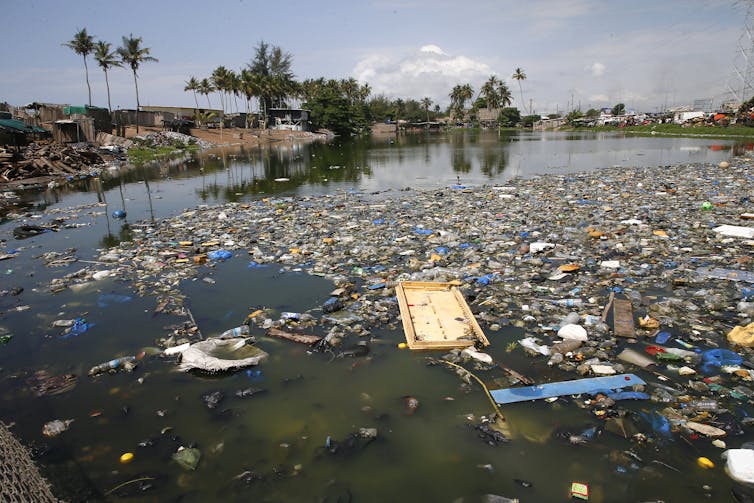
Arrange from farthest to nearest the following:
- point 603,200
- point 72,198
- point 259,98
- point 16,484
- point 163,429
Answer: point 259,98
point 72,198
point 603,200
point 163,429
point 16,484

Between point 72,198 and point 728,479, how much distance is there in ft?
53.3

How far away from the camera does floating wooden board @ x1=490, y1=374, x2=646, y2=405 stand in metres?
3.33

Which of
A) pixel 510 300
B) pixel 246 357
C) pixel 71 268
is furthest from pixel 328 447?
pixel 71 268

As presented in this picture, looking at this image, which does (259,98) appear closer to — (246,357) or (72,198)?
(72,198)

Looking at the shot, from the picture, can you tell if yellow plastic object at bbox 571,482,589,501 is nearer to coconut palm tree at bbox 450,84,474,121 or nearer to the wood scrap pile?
the wood scrap pile

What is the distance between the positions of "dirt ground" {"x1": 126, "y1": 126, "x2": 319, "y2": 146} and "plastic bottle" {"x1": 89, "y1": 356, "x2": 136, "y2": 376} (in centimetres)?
3979

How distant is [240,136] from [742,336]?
4847 centimetres

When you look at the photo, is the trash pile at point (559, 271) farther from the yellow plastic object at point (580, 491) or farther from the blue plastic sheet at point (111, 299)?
the yellow plastic object at point (580, 491)

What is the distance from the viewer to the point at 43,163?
18.4 metres

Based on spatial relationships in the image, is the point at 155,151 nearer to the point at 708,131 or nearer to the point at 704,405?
the point at 704,405

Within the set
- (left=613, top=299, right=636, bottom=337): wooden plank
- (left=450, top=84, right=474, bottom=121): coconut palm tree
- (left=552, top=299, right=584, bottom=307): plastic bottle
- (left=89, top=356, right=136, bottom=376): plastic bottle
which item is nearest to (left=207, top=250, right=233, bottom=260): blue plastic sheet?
(left=89, top=356, right=136, bottom=376): plastic bottle

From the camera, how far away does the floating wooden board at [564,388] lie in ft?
10.9

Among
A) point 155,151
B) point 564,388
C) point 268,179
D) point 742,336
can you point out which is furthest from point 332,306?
point 155,151

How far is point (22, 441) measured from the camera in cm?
311
